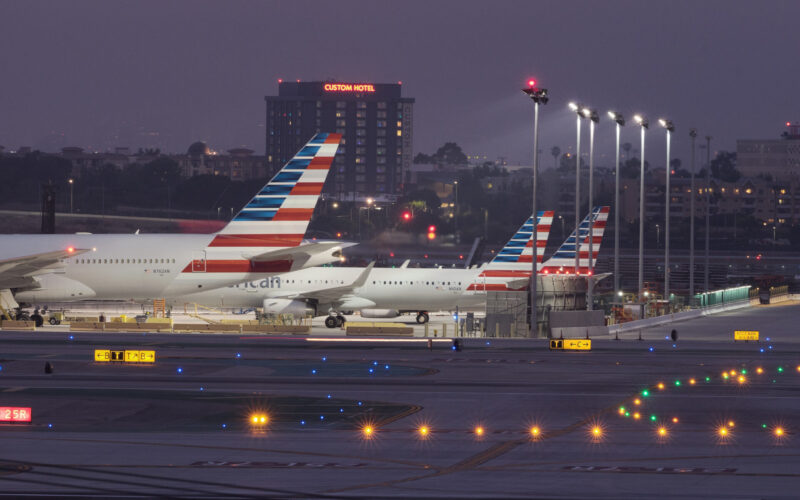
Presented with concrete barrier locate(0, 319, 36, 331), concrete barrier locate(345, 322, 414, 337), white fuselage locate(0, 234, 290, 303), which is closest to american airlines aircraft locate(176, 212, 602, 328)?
white fuselage locate(0, 234, 290, 303)

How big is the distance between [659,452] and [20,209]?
14681 centimetres

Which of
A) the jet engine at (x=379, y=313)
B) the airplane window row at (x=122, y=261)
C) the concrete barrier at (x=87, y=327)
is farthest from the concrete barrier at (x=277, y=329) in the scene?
the jet engine at (x=379, y=313)

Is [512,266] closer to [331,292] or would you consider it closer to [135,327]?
[331,292]

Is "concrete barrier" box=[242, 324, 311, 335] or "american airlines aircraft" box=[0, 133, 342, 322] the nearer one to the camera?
"concrete barrier" box=[242, 324, 311, 335]

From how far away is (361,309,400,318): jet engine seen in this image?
7338 cm

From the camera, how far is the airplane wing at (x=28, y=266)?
198ft

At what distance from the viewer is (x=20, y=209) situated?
158 metres

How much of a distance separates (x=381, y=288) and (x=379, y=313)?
7.82ft

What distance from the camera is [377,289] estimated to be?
71.9 metres

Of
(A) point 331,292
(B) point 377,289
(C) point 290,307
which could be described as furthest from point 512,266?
(C) point 290,307

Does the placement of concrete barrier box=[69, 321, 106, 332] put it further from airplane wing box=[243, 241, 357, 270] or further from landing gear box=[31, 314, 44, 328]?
airplane wing box=[243, 241, 357, 270]

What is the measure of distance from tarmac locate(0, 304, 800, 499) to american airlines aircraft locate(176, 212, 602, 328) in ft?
63.8

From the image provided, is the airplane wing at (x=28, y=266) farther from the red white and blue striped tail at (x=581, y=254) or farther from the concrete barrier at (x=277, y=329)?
the red white and blue striped tail at (x=581, y=254)

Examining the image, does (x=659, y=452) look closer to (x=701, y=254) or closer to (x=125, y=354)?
(x=125, y=354)
